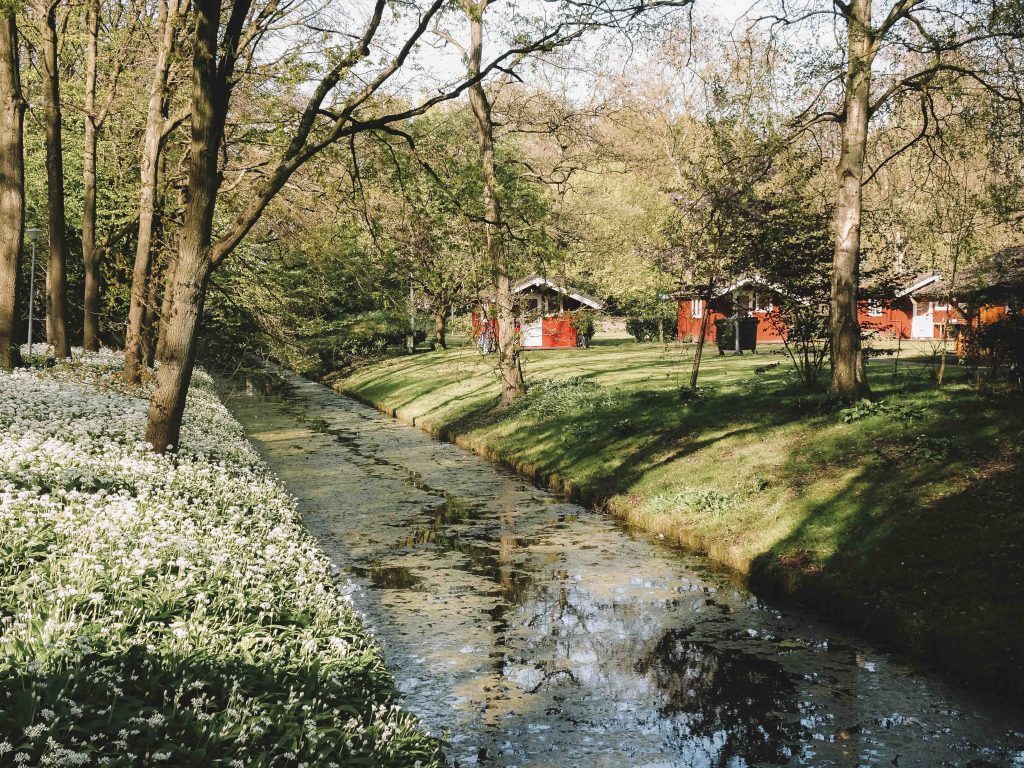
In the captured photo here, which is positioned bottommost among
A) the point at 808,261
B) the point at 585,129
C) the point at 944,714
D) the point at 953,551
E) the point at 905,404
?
the point at 944,714

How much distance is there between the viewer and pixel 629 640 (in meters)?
10.4

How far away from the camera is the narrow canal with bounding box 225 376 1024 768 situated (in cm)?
777

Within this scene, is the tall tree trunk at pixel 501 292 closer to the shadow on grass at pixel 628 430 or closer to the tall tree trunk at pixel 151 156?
the shadow on grass at pixel 628 430

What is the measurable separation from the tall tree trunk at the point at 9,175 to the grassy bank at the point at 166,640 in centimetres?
1118

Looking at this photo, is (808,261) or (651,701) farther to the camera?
(808,261)

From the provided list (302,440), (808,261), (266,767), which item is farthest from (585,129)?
(266,767)

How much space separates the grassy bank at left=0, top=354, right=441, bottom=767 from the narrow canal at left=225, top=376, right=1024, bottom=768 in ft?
4.48

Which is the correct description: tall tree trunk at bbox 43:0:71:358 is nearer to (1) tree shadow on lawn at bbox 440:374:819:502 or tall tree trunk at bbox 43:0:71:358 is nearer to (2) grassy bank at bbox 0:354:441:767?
(1) tree shadow on lawn at bbox 440:374:819:502

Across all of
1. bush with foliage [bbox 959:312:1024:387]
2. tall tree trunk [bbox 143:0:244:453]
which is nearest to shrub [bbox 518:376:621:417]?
bush with foliage [bbox 959:312:1024:387]

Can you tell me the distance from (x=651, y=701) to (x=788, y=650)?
2.10 m

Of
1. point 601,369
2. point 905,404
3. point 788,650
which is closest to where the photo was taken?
point 788,650

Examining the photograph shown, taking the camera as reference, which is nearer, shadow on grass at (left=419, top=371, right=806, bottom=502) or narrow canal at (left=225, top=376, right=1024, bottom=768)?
narrow canal at (left=225, top=376, right=1024, bottom=768)

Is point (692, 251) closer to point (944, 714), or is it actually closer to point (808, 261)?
point (808, 261)

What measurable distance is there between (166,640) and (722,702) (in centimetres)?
511
